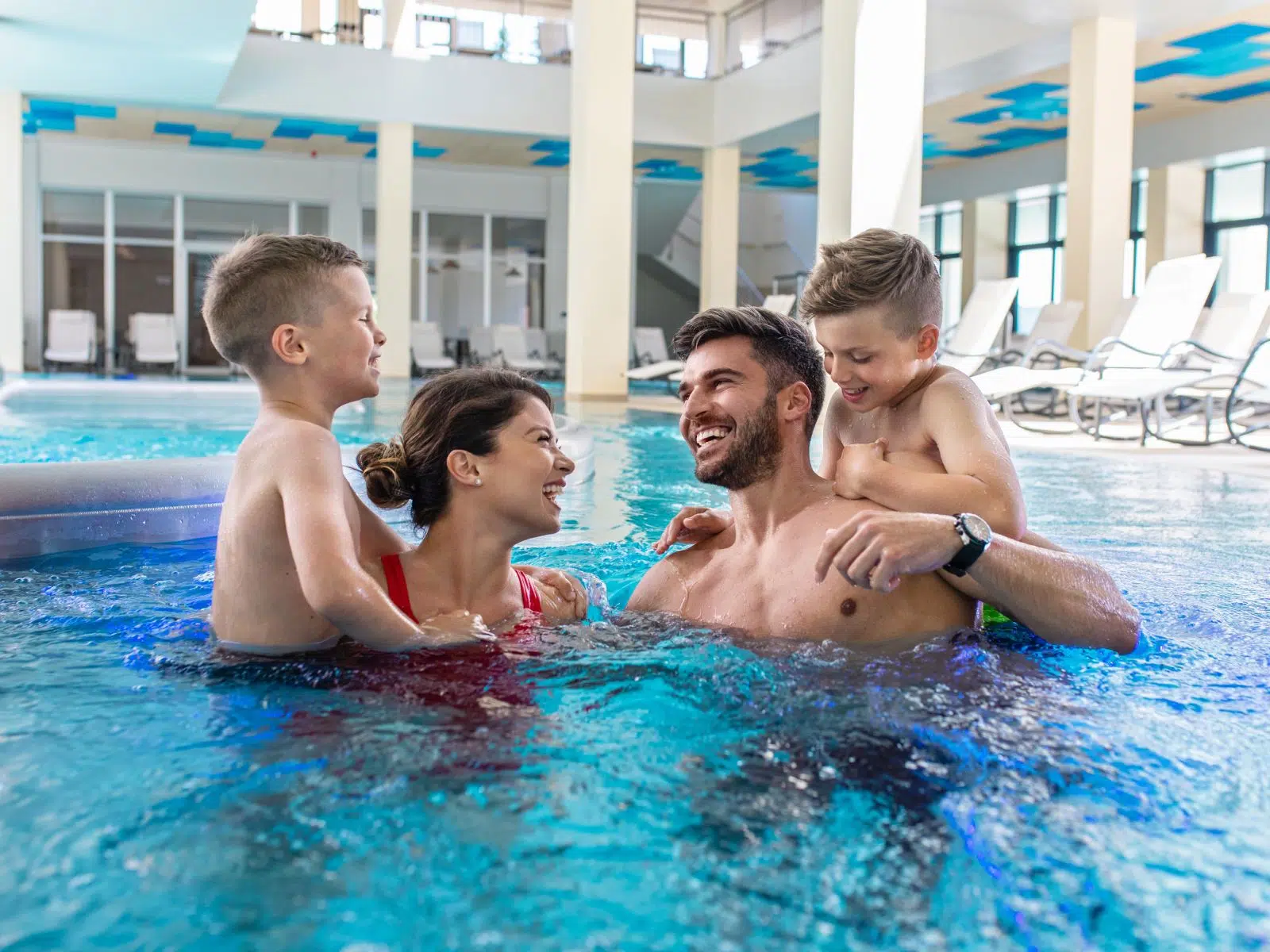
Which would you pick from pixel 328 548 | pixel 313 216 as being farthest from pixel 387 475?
pixel 313 216

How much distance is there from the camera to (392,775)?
6.02 ft

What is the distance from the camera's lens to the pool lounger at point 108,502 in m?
3.98

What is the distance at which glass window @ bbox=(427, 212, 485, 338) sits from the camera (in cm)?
2411

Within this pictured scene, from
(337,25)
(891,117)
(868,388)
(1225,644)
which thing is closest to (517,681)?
(868,388)

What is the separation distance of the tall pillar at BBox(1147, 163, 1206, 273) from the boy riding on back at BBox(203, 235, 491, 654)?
18.6 m

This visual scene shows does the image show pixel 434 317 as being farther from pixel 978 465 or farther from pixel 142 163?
pixel 978 465

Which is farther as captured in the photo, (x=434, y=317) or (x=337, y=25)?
Result: (x=434, y=317)

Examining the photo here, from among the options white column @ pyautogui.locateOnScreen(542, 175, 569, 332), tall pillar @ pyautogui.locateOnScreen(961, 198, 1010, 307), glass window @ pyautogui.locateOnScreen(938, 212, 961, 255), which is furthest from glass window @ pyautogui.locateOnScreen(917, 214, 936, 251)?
white column @ pyautogui.locateOnScreen(542, 175, 569, 332)

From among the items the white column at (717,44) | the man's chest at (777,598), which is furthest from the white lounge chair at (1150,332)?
the white column at (717,44)

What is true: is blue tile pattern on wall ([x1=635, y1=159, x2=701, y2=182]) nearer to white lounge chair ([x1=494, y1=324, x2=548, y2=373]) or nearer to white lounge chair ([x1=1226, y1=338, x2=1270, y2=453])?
white lounge chair ([x1=494, y1=324, x2=548, y2=373])

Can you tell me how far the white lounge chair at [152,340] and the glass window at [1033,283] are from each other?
15246 millimetres

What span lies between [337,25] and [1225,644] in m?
17.1

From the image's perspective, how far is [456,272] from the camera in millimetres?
24359

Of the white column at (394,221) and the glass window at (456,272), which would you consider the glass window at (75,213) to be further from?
the white column at (394,221)
